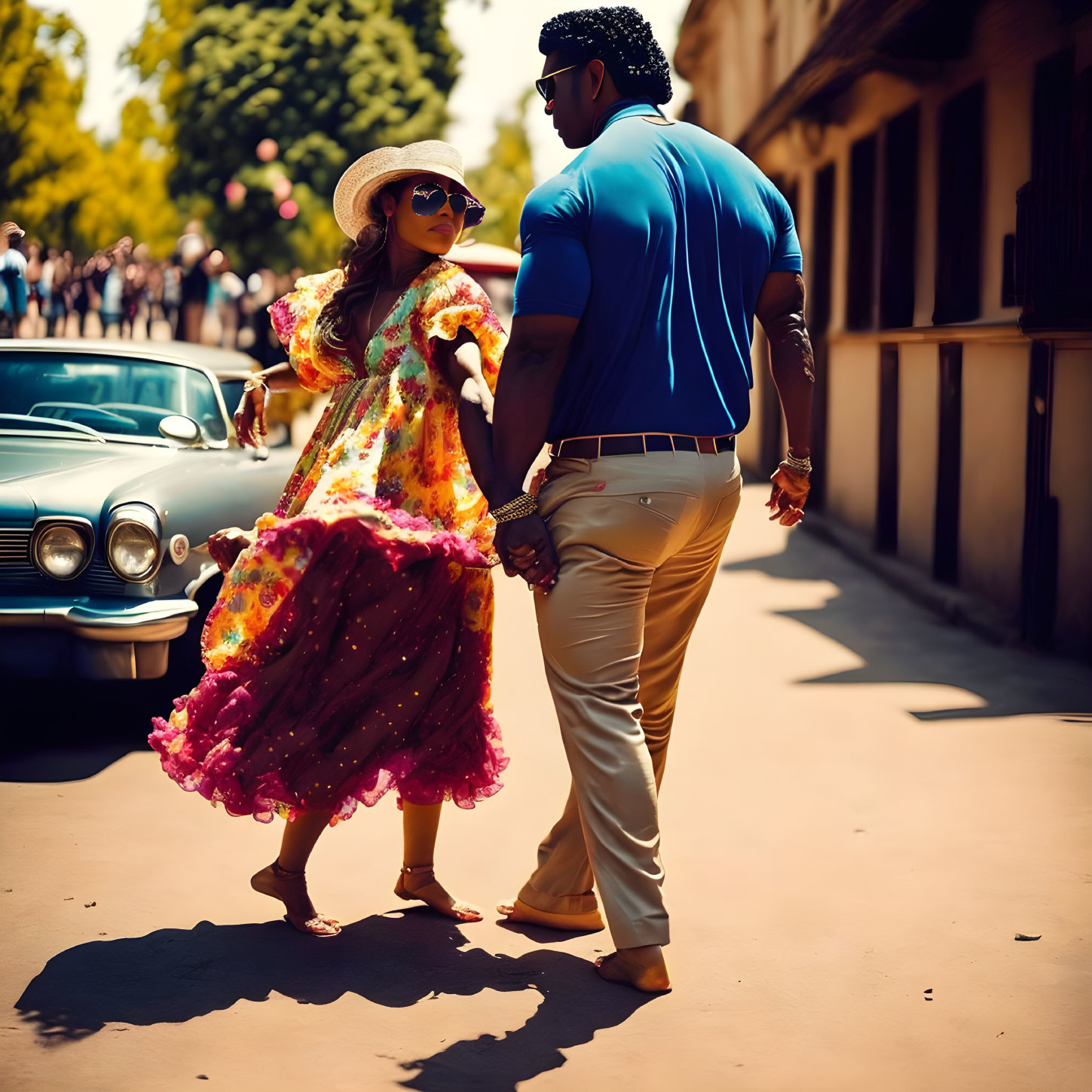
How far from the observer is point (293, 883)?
3.76 metres

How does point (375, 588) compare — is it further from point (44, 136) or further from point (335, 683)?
point (44, 136)

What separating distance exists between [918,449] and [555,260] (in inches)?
297

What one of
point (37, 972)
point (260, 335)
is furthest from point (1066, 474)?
point (260, 335)

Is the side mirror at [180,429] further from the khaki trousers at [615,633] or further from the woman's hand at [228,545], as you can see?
the khaki trousers at [615,633]

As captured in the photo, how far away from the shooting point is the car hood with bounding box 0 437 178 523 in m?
5.47

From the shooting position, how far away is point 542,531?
3.31 metres

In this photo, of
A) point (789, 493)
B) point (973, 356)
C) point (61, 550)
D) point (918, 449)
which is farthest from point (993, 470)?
point (61, 550)

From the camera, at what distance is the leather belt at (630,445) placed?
3.31 meters

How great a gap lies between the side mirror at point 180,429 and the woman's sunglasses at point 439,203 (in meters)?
Answer: 2.67

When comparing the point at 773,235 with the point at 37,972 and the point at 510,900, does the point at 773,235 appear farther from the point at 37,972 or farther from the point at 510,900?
the point at 37,972

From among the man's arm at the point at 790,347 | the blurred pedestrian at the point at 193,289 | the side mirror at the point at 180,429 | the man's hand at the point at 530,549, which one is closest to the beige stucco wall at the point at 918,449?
the side mirror at the point at 180,429

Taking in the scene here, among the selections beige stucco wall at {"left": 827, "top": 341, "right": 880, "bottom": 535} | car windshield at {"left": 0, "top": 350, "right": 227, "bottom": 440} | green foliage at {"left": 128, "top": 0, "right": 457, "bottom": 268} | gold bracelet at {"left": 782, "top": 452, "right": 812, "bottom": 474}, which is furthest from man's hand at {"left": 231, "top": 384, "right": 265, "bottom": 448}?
green foliage at {"left": 128, "top": 0, "right": 457, "bottom": 268}

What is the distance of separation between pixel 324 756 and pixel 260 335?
502 inches

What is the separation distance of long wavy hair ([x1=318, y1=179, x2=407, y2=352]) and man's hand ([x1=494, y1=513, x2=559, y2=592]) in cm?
84
